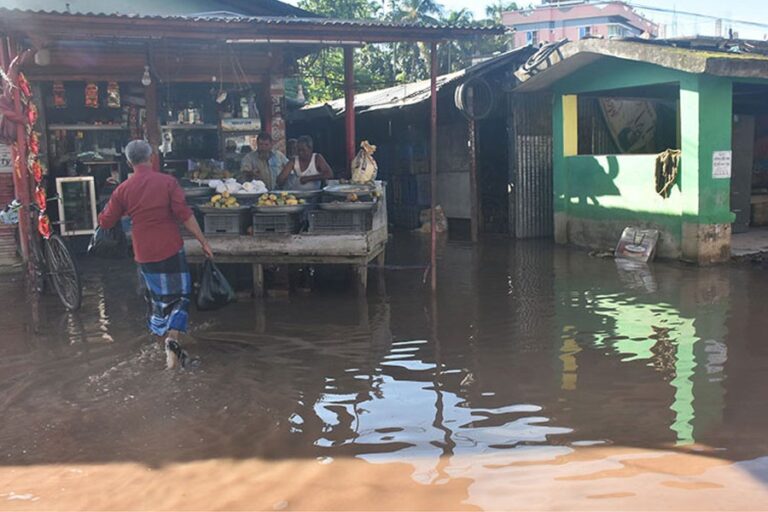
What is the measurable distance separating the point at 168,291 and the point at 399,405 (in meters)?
2.14

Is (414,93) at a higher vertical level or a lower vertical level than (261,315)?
higher

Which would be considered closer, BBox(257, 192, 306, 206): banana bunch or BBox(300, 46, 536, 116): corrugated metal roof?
BBox(257, 192, 306, 206): banana bunch

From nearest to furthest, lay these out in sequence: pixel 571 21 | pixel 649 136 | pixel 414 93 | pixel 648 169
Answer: pixel 648 169 → pixel 649 136 → pixel 414 93 → pixel 571 21

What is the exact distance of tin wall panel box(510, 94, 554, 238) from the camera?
43.9ft

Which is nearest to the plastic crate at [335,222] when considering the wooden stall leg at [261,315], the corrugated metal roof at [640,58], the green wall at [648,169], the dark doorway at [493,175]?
the wooden stall leg at [261,315]

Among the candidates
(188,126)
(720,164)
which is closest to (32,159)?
(188,126)

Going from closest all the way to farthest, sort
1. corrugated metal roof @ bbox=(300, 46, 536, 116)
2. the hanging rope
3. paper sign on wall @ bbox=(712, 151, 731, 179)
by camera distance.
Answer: paper sign on wall @ bbox=(712, 151, 731, 179), the hanging rope, corrugated metal roof @ bbox=(300, 46, 536, 116)

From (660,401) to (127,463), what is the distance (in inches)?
128

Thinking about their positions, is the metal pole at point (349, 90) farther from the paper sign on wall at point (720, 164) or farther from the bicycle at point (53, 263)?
the paper sign on wall at point (720, 164)

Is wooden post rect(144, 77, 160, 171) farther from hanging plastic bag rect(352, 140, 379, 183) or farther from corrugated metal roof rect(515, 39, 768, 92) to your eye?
corrugated metal roof rect(515, 39, 768, 92)

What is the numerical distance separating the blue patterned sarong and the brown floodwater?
360mm

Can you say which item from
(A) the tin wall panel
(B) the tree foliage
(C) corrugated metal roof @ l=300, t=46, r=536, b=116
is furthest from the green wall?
(B) the tree foliage

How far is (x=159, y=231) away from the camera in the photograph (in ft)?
17.9

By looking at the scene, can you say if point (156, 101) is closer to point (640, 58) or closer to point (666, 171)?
point (640, 58)
